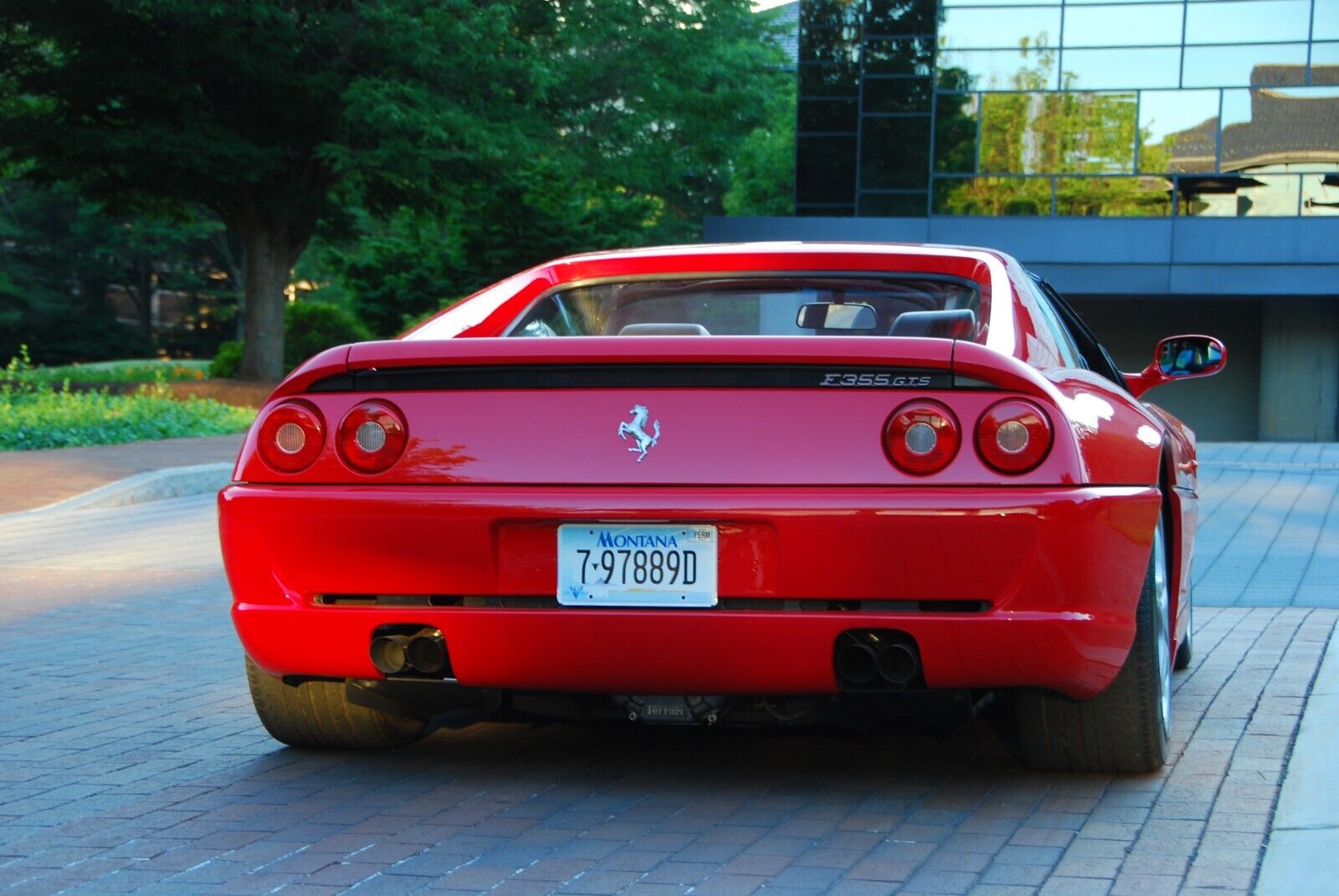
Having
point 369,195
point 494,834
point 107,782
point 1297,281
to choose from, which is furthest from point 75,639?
point 1297,281

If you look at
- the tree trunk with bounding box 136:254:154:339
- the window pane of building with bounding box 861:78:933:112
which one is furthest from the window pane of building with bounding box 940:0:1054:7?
the tree trunk with bounding box 136:254:154:339

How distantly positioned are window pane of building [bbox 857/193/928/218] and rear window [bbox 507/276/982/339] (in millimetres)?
31846

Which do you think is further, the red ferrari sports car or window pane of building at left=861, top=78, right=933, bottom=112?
window pane of building at left=861, top=78, right=933, bottom=112

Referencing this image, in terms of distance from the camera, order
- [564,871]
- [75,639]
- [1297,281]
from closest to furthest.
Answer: [564,871]
[75,639]
[1297,281]

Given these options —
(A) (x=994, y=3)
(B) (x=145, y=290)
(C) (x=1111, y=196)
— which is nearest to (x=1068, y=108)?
(C) (x=1111, y=196)

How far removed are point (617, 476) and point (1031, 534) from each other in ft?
3.03

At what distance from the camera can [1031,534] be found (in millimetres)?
3764

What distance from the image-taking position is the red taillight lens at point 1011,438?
3807mm

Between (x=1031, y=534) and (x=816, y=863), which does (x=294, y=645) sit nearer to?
(x=816, y=863)

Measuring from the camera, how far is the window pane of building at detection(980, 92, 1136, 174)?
34719mm

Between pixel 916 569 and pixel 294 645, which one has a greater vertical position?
pixel 916 569

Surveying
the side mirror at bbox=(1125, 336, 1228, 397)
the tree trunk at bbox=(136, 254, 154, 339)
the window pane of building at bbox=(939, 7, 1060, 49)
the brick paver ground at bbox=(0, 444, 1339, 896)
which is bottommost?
the tree trunk at bbox=(136, 254, 154, 339)

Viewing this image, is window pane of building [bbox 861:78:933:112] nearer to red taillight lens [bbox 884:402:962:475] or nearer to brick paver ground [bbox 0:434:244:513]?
brick paver ground [bbox 0:434:244:513]

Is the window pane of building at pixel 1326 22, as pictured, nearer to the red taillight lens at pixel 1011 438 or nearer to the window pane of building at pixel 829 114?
the window pane of building at pixel 829 114
